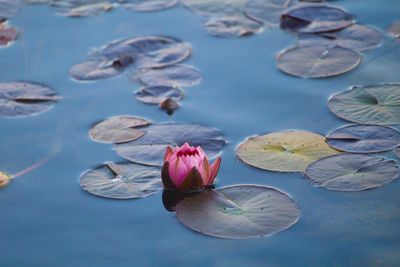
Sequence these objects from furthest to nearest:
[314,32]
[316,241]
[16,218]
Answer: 1. [314,32]
2. [16,218]
3. [316,241]

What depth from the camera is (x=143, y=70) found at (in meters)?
3.85

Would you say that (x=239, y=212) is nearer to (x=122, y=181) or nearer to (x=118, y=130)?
(x=122, y=181)

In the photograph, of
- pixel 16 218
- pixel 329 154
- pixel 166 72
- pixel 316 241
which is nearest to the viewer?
pixel 316 241

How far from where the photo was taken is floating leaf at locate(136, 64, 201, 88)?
374cm

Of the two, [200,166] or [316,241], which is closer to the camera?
[316,241]

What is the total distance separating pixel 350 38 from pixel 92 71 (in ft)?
4.02

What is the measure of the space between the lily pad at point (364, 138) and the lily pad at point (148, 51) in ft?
3.13

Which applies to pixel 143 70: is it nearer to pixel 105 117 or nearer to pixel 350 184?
pixel 105 117

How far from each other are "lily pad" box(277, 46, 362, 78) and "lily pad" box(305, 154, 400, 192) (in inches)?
27.6

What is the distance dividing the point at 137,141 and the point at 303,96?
77cm

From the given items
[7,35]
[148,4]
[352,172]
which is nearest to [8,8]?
[7,35]

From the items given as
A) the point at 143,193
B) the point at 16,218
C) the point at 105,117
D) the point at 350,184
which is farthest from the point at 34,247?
the point at 350,184

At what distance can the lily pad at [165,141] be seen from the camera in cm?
319

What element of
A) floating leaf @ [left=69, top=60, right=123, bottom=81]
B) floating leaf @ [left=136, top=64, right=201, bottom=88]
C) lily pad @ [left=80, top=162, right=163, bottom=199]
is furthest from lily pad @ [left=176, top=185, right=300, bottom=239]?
floating leaf @ [left=69, top=60, right=123, bottom=81]
